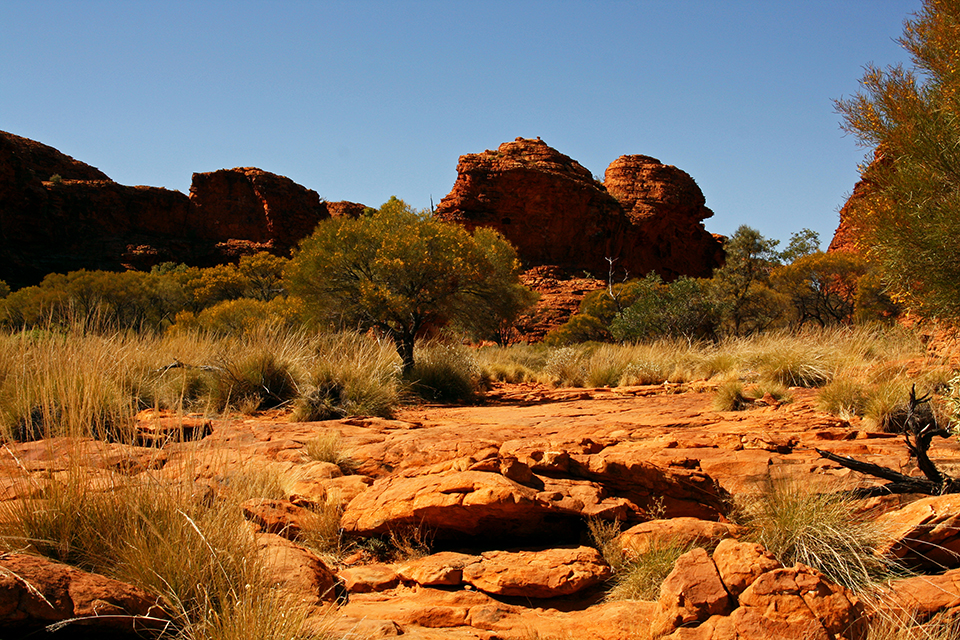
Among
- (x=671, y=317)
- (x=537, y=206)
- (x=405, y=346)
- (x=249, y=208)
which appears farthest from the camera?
(x=249, y=208)

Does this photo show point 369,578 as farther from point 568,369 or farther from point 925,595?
point 568,369

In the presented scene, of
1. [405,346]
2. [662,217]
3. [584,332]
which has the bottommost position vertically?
[405,346]

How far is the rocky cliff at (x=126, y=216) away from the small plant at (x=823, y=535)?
175 feet

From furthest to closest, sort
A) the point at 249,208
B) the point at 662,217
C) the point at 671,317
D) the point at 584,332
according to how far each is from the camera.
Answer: the point at 249,208
the point at 662,217
the point at 584,332
the point at 671,317

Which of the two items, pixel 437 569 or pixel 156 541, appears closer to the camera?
pixel 156 541

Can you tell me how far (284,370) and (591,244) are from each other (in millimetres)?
44051

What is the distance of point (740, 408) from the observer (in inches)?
320

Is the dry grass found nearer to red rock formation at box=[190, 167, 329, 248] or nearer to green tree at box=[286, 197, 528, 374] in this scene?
green tree at box=[286, 197, 528, 374]

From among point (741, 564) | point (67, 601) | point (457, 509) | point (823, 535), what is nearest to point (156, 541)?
point (67, 601)

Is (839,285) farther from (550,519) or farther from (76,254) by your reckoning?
(76,254)

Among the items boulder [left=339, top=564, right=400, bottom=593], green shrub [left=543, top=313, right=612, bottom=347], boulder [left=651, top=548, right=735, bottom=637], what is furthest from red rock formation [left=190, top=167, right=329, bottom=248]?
boulder [left=651, top=548, right=735, bottom=637]

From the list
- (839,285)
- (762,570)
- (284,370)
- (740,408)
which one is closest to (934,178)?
(740,408)

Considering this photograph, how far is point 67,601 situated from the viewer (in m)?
2.12

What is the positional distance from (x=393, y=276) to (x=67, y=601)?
488 inches
